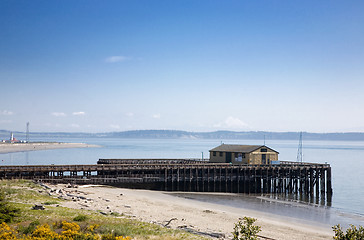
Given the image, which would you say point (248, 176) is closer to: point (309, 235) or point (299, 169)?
point (299, 169)

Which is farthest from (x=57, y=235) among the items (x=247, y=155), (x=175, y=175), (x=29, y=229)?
(x=247, y=155)

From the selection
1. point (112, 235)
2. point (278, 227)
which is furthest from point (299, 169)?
point (112, 235)

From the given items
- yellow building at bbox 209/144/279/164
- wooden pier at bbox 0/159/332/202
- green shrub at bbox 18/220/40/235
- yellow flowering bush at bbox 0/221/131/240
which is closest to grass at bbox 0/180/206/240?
green shrub at bbox 18/220/40/235

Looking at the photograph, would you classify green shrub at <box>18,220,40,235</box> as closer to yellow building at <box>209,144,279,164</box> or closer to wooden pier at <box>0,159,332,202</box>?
wooden pier at <box>0,159,332,202</box>

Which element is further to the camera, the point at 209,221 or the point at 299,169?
the point at 299,169

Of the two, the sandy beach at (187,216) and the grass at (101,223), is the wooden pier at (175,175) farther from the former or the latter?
the grass at (101,223)

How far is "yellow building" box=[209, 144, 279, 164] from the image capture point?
215 feet

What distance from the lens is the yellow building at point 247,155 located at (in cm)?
6556

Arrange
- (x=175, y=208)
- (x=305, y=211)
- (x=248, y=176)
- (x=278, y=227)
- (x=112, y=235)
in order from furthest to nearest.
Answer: (x=248, y=176) < (x=305, y=211) < (x=175, y=208) < (x=278, y=227) < (x=112, y=235)

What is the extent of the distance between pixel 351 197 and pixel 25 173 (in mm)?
55191

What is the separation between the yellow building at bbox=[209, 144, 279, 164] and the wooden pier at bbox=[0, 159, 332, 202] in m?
2.72

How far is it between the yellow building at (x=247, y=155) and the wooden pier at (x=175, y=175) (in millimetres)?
2723

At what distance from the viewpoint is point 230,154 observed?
68.2 metres

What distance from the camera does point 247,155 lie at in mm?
65688
